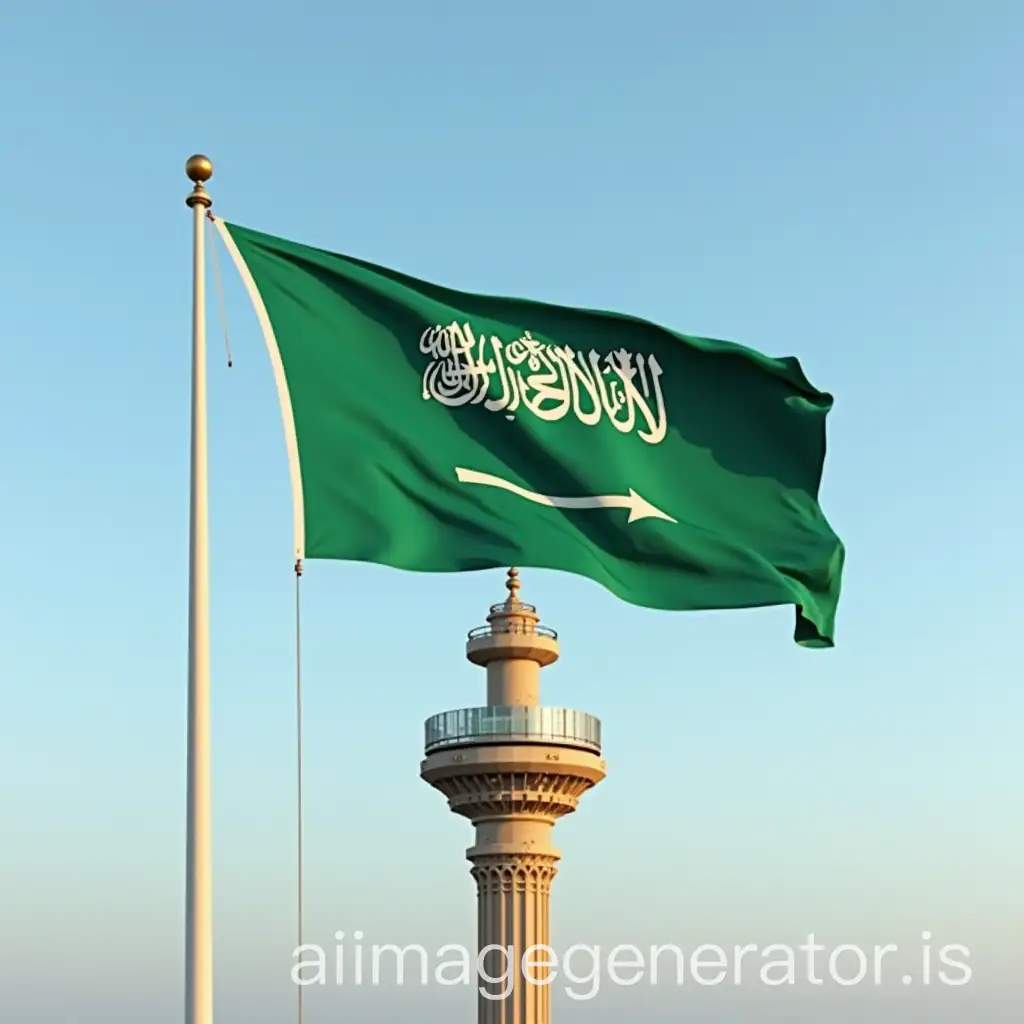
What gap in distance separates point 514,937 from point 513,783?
4.34 meters

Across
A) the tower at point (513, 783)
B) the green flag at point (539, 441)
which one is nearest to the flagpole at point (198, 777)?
the green flag at point (539, 441)

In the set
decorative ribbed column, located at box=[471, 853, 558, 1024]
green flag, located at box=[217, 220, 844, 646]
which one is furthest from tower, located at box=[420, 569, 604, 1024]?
green flag, located at box=[217, 220, 844, 646]

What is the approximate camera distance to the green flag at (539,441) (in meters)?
21.3

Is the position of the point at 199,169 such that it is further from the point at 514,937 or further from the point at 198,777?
the point at 514,937

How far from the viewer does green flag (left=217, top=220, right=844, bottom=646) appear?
21312 millimetres

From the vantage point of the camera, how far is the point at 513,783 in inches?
2174

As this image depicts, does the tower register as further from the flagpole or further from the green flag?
the flagpole

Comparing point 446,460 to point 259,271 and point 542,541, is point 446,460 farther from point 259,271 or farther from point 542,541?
point 259,271

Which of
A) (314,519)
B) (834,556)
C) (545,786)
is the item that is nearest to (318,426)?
(314,519)

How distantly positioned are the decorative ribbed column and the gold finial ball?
38071mm

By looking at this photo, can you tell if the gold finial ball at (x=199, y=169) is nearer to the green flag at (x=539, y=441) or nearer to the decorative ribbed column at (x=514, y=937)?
the green flag at (x=539, y=441)

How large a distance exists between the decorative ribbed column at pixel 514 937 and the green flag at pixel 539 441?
104 ft

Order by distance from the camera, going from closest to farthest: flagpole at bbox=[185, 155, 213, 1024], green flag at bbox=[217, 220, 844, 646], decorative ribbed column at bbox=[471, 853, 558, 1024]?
1. flagpole at bbox=[185, 155, 213, 1024]
2. green flag at bbox=[217, 220, 844, 646]
3. decorative ribbed column at bbox=[471, 853, 558, 1024]

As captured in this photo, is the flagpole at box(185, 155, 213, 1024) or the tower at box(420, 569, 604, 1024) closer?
the flagpole at box(185, 155, 213, 1024)
